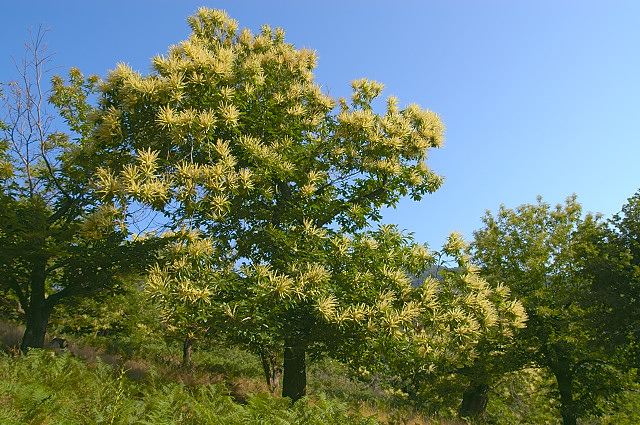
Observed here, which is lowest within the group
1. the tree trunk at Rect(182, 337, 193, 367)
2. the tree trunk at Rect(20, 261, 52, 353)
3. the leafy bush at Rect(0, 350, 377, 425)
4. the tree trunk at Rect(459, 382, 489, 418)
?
the tree trunk at Rect(459, 382, 489, 418)

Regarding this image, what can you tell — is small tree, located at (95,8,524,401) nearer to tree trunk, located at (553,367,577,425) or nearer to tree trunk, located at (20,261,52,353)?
tree trunk, located at (20,261,52,353)

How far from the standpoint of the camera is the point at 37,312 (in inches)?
555

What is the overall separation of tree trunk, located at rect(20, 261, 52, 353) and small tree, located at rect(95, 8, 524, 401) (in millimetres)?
6039

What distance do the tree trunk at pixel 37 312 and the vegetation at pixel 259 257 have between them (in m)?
0.07

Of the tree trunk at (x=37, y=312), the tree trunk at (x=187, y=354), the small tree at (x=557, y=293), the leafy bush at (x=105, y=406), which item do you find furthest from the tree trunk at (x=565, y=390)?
the tree trunk at (x=37, y=312)

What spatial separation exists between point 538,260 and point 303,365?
14517mm

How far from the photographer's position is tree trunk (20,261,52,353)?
1383 centimetres

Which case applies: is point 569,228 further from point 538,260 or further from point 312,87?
point 312,87

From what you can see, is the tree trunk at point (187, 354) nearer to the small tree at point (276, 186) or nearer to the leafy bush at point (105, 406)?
the small tree at point (276, 186)

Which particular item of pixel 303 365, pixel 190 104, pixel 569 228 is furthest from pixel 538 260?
pixel 190 104

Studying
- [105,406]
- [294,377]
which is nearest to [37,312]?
[294,377]

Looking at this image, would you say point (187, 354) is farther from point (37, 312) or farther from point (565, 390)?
point (565, 390)

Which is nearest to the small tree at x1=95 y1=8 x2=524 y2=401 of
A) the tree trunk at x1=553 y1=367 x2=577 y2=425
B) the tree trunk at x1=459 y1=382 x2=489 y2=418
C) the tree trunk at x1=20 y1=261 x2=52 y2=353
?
the tree trunk at x1=20 y1=261 x2=52 y2=353

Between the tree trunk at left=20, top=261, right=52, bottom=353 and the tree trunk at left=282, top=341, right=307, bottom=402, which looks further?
the tree trunk at left=20, top=261, right=52, bottom=353
